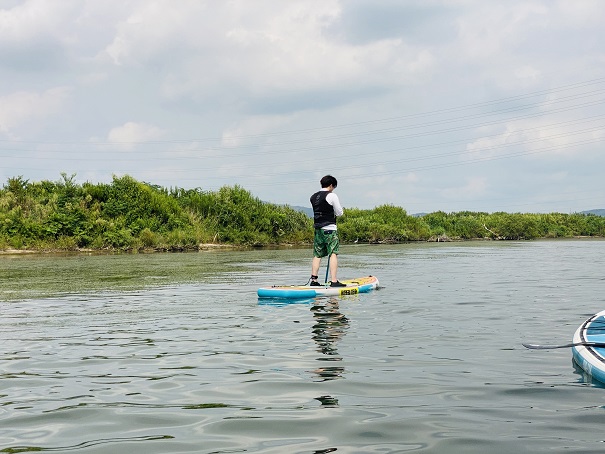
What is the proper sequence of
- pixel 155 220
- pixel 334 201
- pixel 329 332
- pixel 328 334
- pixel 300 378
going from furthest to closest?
pixel 155 220
pixel 334 201
pixel 329 332
pixel 328 334
pixel 300 378

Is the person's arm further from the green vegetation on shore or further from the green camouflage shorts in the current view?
the green vegetation on shore

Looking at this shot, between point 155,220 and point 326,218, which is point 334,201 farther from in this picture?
point 155,220

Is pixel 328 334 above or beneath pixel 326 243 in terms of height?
beneath

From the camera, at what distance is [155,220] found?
44250 millimetres

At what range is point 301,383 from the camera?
501cm

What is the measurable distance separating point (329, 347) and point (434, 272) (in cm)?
1178

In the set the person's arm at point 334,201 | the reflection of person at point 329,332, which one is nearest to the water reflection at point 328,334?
the reflection of person at point 329,332

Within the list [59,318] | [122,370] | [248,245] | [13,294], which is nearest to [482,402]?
[122,370]

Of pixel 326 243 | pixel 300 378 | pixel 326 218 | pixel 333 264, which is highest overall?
pixel 326 218

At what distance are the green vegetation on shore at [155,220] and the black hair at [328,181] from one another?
29444 mm

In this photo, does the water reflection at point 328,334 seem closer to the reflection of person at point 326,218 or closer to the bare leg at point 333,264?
the bare leg at point 333,264

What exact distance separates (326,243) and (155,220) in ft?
109

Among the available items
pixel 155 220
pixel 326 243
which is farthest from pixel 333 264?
pixel 155 220

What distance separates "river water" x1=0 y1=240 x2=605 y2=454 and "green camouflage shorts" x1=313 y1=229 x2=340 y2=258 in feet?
6.14
